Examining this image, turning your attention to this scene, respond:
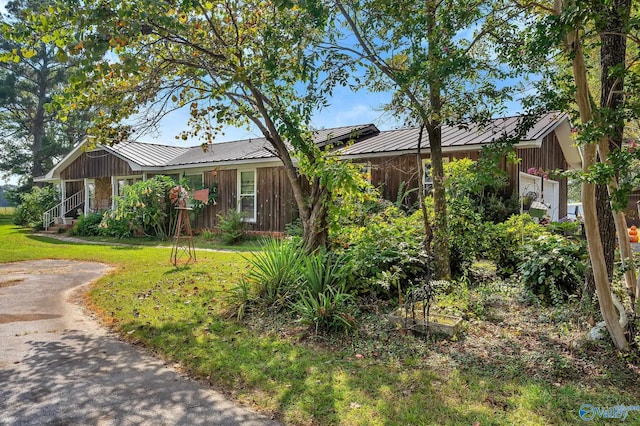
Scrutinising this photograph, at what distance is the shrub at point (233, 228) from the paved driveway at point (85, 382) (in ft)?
27.4

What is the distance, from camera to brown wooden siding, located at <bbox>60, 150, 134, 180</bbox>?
18569 millimetres

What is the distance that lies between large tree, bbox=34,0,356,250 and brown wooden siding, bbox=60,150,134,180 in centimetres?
1333

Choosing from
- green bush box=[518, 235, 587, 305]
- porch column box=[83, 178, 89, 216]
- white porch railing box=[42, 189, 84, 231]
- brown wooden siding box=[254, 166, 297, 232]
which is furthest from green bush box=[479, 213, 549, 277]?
white porch railing box=[42, 189, 84, 231]

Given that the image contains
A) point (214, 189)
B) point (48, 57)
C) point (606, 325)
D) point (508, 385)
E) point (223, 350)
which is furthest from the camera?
point (48, 57)

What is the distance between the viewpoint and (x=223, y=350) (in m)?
3.95

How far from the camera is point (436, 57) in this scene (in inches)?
159

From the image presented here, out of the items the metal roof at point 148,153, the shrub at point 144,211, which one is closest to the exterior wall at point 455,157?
the shrub at point 144,211

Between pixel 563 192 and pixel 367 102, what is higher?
pixel 367 102

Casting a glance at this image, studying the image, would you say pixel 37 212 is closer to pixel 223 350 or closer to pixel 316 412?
pixel 223 350

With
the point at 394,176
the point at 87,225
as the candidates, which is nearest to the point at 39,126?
the point at 87,225

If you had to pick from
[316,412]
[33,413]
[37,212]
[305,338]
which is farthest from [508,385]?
[37,212]

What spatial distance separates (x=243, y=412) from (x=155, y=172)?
56.0ft

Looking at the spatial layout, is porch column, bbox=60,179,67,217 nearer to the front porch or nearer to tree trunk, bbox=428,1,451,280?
the front porch

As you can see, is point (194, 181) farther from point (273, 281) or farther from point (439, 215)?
point (439, 215)
